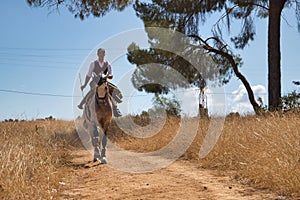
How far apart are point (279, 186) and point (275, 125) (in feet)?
8.86

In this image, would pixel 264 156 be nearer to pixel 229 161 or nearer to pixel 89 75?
pixel 229 161

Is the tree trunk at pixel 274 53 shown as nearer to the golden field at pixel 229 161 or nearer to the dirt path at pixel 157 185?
the golden field at pixel 229 161

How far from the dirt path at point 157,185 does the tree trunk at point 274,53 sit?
8855mm

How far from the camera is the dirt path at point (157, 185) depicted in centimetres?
457

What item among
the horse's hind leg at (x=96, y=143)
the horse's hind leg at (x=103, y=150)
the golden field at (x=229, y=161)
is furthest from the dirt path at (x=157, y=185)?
the horse's hind leg at (x=96, y=143)

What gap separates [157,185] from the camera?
5168 millimetres

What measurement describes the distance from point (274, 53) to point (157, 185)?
11.3 m

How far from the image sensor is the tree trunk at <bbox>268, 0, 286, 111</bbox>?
14.4 m

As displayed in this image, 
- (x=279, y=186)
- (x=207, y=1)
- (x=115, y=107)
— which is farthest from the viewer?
(x=207, y=1)

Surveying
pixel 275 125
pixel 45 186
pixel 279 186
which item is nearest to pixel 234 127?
pixel 275 125

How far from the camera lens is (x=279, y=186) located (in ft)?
15.0

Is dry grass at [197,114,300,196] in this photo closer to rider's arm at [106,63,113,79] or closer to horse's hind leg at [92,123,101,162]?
horse's hind leg at [92,123,101,162]

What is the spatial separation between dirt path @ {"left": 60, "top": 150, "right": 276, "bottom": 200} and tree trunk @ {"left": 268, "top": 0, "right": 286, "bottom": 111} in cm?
885

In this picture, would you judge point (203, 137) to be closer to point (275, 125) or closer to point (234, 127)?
point (234, 127)
